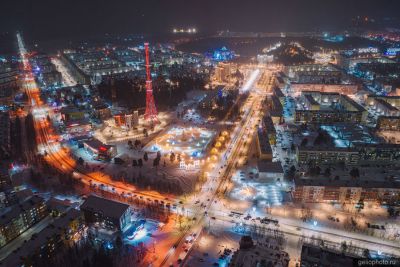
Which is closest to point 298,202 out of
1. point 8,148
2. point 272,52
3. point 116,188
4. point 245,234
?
point 245,234

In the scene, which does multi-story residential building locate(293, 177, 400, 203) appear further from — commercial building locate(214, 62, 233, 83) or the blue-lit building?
the blue-lit building

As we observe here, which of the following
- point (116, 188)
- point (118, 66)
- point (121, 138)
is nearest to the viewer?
point (116, 188)

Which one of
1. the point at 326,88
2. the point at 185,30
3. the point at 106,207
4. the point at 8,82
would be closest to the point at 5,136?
the point at 106,207

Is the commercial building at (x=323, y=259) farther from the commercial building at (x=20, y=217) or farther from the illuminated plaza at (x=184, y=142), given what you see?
the commercial building at (x=20, y=217)

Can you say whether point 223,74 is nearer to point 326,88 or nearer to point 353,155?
point 326,88

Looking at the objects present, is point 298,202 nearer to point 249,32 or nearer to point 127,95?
point 127,95

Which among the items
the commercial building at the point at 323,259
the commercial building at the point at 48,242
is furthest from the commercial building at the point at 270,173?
the commercial building at the point at 48,242

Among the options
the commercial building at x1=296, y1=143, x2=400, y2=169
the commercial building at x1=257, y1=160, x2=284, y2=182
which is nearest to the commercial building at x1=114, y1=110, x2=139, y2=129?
the commercial building at x1=257, y1=160, x2=284, y2=182
